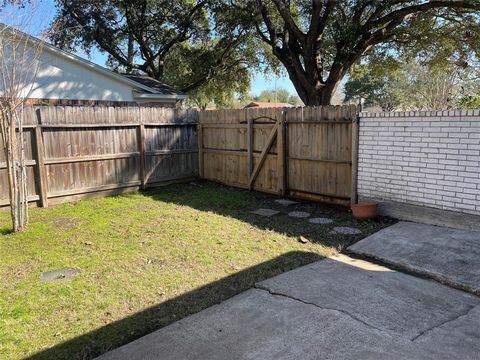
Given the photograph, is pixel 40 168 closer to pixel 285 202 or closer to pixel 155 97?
pixel 285 202


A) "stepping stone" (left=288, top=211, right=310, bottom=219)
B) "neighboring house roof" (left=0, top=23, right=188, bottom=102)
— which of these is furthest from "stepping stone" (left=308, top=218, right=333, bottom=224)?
"neighboring house roof" (left=0, top=23, right=188, bottom=102)

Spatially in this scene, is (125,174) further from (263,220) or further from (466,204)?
(466,204)

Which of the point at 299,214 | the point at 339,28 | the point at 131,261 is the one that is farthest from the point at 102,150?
the point at 339,28

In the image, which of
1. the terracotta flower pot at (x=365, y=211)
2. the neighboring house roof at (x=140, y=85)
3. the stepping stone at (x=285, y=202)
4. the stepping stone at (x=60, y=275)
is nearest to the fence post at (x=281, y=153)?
the stepping stone at (x=285, y=202)

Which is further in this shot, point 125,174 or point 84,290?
point 125,174

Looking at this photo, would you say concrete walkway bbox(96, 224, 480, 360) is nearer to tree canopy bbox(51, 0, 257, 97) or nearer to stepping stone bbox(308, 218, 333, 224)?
stepping stone bbox(308, 218, 333, 224)

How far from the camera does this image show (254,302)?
3.59m

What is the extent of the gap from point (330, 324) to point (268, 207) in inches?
173

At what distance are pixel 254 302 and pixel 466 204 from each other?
3.57 m

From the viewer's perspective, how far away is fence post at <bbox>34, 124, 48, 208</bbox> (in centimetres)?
732

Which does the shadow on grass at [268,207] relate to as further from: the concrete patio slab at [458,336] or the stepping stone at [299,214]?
the concrete patio slab at [458,336]

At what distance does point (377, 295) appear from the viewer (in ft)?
12.1

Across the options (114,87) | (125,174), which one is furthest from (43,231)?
(114,87)

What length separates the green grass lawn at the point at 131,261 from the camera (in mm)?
3223
